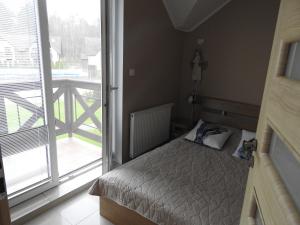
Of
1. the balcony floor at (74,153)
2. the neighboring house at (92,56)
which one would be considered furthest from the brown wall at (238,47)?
the balcony floor at (74,153)

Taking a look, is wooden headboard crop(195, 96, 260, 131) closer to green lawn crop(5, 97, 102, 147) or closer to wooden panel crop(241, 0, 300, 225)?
green lawn crop(5, 97, 102, 147)

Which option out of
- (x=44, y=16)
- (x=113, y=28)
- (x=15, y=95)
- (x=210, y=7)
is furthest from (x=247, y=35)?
(x=15, y=95)

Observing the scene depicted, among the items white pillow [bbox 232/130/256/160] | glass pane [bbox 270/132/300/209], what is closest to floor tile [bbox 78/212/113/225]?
white pillow [bbox 232/130/256/160]

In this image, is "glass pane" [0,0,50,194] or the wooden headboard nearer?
"glass pane" [0,0,50,194]

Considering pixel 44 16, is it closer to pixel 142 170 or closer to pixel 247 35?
pixel 142 170

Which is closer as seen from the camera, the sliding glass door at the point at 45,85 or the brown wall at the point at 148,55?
the sliding glass door at the point at 45,85

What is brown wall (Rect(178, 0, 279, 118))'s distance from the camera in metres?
2.79

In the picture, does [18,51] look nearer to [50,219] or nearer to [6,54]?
[6,54]

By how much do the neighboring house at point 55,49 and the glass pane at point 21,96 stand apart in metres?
0.18

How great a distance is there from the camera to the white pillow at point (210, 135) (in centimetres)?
270

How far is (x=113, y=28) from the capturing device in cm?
245

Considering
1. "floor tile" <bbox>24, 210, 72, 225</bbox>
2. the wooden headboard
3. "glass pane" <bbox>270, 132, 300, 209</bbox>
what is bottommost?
"floor tile" <bbox>24, 210, 72, 225</bbox>

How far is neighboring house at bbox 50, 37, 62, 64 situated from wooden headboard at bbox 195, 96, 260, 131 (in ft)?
6.86

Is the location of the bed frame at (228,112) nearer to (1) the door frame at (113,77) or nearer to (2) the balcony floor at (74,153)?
(1) the door frame at (113,77)
